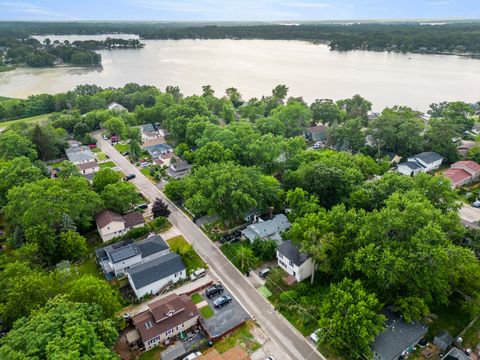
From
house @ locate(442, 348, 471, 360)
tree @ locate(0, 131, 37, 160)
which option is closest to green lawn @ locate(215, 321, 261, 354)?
house @ locate(442, 348, 471, 360)

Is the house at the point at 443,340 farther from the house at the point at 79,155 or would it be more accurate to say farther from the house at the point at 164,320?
the house at the point at 79,155

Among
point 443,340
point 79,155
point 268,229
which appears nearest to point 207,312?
point 268,229

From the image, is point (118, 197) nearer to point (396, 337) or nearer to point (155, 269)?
point (155, 269)

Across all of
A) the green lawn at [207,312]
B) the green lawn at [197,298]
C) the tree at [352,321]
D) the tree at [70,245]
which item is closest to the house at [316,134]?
the green lawn at [197,298]

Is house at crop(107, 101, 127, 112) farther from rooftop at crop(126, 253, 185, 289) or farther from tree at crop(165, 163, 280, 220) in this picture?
rooftop at crop(126, 253, 185, 289)

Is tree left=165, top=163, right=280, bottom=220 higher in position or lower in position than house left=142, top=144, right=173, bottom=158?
higher

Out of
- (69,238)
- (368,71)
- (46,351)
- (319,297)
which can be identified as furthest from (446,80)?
(46,351)
